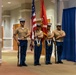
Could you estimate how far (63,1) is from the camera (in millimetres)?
11320

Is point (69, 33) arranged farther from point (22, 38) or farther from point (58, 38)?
point (22, 38)

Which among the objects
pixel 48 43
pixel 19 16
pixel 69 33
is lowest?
pixel 48 43

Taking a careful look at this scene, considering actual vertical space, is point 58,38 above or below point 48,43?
above

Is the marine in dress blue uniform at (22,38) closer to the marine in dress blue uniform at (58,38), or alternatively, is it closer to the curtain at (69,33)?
the marine in dress blue uniform at (58,38)

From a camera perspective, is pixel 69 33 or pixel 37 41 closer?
pixel 37 41

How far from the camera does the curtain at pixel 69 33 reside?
10008 mm

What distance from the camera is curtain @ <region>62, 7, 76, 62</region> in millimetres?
10008

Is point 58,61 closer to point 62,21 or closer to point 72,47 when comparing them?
point 72,47

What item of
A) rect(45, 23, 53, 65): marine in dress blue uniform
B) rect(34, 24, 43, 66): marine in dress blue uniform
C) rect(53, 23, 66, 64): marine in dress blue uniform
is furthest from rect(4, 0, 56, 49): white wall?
rect(34, 24, 43, 66): marine in dress blue uniform

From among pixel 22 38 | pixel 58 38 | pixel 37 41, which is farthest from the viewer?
pixel 58 38

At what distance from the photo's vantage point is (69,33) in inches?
406

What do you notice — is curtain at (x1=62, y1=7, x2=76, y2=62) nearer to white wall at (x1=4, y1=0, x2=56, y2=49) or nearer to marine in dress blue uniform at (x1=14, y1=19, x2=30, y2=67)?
white wall at (x1=4, y1=0, x2=56, y2=49)

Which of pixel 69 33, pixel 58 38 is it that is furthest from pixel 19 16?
pixel 58 38

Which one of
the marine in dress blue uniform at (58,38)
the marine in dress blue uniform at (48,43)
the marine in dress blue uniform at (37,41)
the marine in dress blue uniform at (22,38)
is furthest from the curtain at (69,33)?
the marine in dress blue uniform at (22,38)
